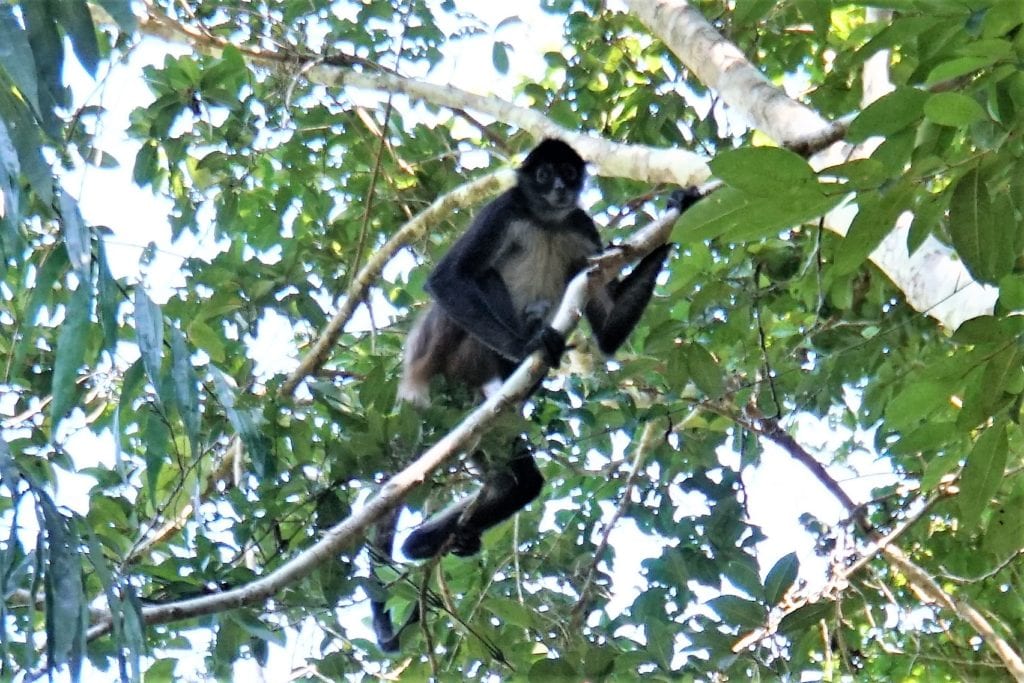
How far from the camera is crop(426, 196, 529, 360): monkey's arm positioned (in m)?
4.94

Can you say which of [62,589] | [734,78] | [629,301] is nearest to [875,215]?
[62,589]

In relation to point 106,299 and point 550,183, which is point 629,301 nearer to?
point 550,183

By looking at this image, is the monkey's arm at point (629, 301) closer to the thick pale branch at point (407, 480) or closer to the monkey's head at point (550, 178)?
the monkey's head at point (550, 178)

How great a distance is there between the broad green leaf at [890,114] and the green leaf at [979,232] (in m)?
0.18

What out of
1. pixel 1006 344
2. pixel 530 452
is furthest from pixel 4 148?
pixel 530 452

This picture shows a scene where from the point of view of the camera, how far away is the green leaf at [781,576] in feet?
9.65

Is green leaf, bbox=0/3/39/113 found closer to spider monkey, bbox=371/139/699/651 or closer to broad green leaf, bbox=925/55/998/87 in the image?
broad green leaf, bbox=925/55/998/87

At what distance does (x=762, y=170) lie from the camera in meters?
1.48

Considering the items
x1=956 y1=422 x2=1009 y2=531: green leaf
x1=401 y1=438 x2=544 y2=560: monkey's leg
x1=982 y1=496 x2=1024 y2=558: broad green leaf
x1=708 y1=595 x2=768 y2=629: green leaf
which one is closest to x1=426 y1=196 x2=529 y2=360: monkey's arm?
x1=401 y1=438 x2=544 y2=560: monkey's leg

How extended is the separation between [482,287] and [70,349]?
11.4 ft

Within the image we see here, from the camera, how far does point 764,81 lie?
3.55 m

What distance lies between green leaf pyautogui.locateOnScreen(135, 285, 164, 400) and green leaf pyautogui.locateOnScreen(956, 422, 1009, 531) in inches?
55.0

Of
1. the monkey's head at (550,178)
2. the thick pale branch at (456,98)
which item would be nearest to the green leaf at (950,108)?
the thick pale branch at (456,98)

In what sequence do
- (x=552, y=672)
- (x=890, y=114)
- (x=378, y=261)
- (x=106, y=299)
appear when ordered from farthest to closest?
(x=378, y=261) → (x=552, y=672) → (x=106, y=299) → (x=890, y=114)
